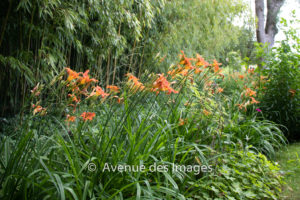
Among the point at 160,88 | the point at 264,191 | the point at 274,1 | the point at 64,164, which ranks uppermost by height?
Answer: the point at 274,1

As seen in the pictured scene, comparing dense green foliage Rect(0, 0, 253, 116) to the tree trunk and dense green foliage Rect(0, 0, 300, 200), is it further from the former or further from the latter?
the tree trunk

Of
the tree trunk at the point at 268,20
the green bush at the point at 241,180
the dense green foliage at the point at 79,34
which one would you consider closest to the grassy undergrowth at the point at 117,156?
the green bush at the point at 241,180

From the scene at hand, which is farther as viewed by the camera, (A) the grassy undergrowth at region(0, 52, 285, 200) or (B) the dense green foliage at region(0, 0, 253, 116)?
(B) the dense green foliage at region(0, 0, 253, 116)

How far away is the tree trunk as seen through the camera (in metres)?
6.94

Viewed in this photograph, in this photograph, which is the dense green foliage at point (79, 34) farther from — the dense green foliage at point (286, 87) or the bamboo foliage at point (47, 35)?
the dense green foliage at point (286, 87)

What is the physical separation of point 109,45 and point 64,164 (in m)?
1.93

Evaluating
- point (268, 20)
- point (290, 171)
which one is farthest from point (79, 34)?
point (268, 20)

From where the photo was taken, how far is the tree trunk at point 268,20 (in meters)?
6.94

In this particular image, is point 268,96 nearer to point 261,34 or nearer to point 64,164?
point 64,164

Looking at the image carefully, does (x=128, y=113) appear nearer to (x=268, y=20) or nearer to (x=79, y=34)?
(x=79, y=34)

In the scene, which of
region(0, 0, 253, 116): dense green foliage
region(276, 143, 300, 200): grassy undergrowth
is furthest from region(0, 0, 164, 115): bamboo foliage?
region(276, 143, 300, 200): grassy undergrowth

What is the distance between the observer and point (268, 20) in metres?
7.25

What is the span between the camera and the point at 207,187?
57.7 inches

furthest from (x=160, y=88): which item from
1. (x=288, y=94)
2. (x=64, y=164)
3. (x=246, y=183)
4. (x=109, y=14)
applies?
(x=288, y=94)
